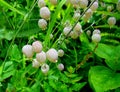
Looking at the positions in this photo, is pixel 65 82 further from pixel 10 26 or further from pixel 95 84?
pixel 10 26

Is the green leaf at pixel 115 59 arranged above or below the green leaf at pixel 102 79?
above

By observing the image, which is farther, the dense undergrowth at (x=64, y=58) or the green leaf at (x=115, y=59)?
the green leaf at (x=115, y=59)

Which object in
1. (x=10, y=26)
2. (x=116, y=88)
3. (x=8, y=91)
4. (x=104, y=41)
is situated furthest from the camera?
(x=104, y=41)

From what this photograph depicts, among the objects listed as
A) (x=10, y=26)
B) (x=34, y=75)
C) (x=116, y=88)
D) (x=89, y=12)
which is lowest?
(x=116, y=88)

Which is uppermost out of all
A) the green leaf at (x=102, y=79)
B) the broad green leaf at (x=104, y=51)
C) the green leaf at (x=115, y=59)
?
the broad green leaf at (x=104, y=51)

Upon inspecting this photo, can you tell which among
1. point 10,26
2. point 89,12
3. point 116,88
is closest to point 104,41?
point 116,88

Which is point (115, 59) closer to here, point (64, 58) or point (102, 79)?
point (102, 79)

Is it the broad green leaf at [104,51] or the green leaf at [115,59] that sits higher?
the broad green leaf at [104,51]

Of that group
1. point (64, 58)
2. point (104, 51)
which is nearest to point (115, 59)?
point (104, 51)
